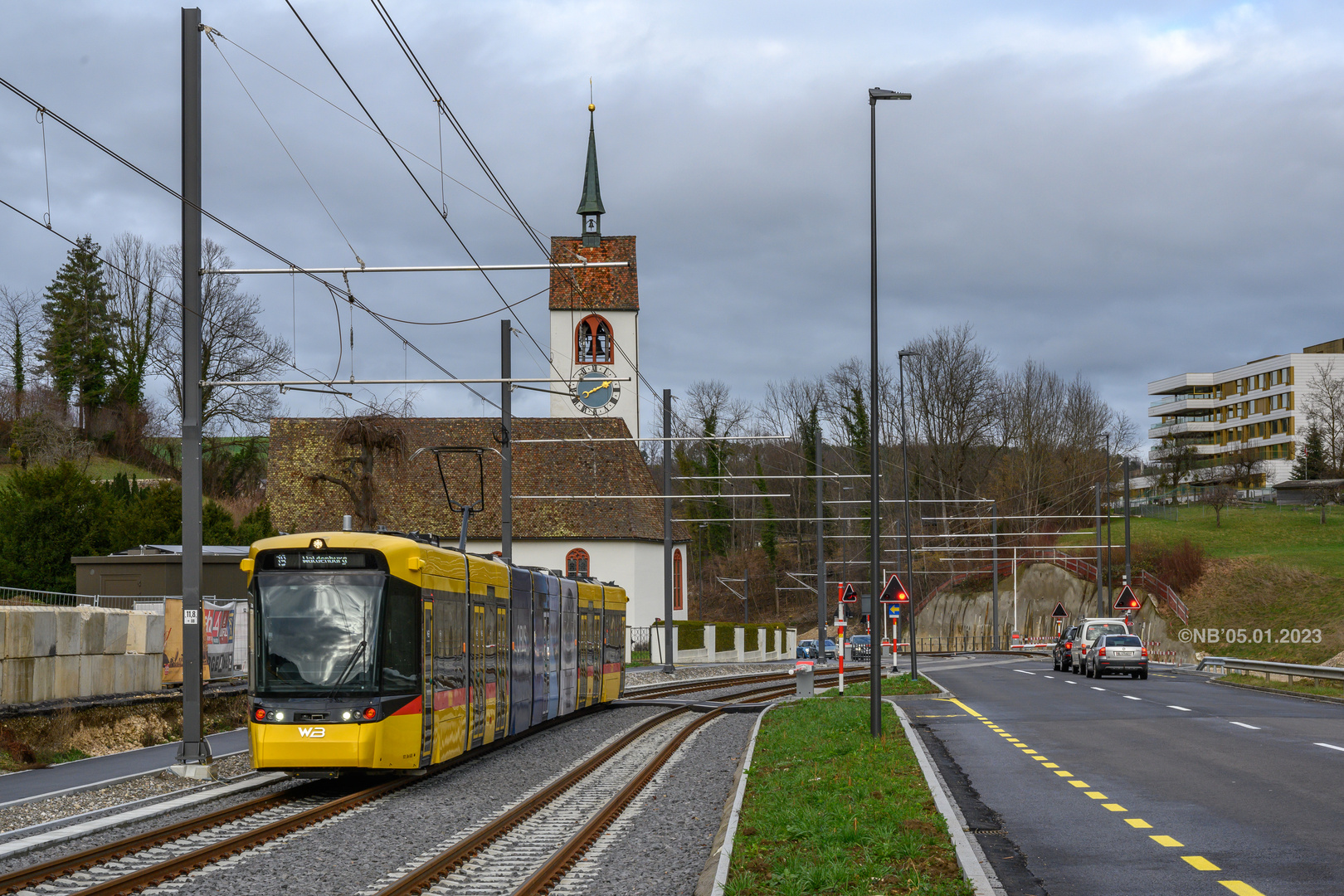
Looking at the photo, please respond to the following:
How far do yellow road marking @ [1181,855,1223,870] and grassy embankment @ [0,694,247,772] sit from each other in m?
14.4

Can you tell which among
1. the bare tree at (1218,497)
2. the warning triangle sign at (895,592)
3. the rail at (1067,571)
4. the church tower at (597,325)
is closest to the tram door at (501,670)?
the warning triangle sign at (895,592)

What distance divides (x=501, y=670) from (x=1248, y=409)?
113 meters

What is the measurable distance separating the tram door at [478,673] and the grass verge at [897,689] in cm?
1309

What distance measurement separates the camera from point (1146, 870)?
953 cm

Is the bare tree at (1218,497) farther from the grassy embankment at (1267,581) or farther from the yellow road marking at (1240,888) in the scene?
the yellow road marking at (1240,888)

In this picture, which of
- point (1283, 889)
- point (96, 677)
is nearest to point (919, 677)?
point (96, 677)

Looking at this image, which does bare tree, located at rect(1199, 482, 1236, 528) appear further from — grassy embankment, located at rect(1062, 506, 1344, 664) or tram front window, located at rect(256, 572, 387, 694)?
tram front window, located at rect(256, 572, 387, 694)

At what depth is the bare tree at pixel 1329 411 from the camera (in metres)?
96.4

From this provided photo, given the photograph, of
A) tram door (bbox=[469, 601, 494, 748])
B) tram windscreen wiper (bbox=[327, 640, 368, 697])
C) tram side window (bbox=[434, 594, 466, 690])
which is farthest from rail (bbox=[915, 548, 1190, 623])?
tram windscreen wiper (bbox=[327, 640, 368, 697])

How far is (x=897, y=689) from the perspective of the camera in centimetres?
3388

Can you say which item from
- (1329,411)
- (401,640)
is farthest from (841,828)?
(1329,411)

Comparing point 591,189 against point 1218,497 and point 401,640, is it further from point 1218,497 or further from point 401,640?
point 401,640

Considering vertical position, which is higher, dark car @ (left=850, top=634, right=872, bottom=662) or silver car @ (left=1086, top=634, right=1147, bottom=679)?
silver car @ (left=1086, top=634, right=1147, bottom=679)

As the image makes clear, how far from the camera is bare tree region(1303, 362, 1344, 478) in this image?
96438 mm
